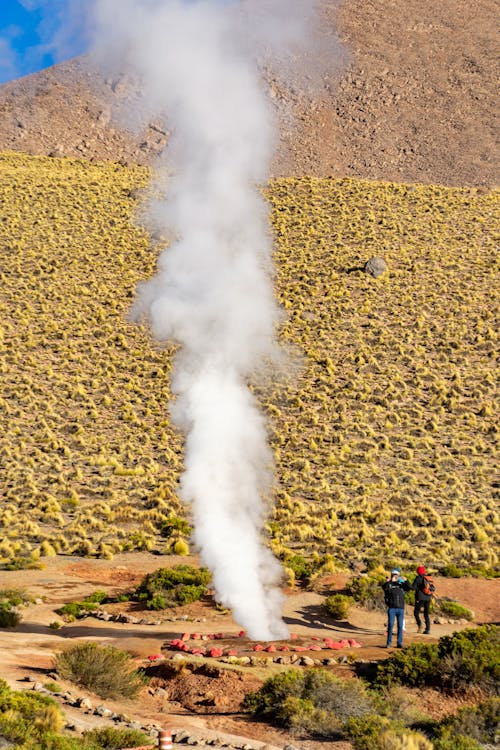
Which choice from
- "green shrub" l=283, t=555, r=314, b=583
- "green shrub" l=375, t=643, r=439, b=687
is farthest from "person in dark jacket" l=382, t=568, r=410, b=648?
"green shrub" l=283, t=555, r=314, b=583

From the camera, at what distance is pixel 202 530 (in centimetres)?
1762

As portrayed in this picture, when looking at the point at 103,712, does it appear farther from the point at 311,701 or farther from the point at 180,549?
the point at 180,549

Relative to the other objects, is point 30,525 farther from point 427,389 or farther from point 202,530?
point 427,389

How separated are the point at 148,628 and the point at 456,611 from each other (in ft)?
24.3

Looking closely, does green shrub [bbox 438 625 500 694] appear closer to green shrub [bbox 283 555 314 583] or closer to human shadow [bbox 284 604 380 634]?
human shadow [bbox 284 604 380 634]

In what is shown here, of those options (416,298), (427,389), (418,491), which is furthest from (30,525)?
(416,298)

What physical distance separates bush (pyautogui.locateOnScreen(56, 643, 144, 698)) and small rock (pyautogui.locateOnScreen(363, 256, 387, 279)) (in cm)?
4178

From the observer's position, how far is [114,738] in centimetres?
999

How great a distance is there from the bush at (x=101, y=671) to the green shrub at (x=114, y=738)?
8.58 ft

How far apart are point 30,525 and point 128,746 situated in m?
18.7

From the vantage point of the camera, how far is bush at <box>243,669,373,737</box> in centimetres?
1171

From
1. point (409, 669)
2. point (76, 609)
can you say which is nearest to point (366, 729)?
point (409, 669)

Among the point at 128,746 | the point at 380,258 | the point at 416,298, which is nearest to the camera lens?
the point at 128,746

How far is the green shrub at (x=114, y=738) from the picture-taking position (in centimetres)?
993
